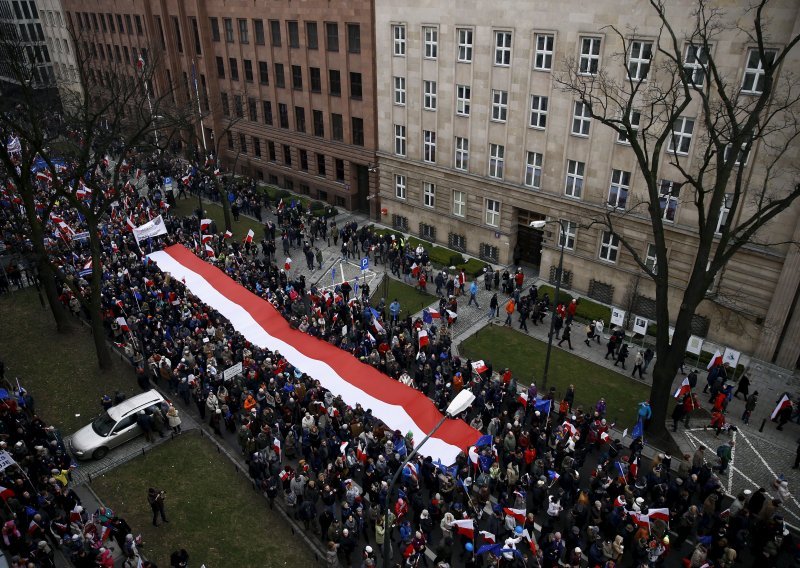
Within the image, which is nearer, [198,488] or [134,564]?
[134,564]

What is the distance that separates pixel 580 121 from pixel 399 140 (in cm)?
1431

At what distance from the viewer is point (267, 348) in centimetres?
2609

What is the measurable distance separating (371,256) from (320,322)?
12.0 metres

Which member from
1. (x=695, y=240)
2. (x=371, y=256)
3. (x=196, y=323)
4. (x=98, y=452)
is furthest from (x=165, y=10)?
(x=695, y=240)

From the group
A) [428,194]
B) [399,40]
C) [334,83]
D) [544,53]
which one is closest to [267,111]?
[334,83]

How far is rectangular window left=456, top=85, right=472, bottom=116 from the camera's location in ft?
115

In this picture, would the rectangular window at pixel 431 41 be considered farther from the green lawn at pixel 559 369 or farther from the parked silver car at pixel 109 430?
the parked silver car at pixel 109 430

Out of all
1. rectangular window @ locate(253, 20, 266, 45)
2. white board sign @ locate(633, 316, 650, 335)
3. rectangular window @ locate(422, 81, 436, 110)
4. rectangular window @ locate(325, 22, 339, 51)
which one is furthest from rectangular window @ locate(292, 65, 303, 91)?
white board sign @ locate(633, 316, 650, 335)

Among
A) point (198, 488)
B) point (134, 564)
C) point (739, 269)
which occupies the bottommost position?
point (198, 488)

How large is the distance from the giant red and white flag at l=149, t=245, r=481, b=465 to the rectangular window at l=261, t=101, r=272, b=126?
2334cm

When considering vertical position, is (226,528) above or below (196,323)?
below

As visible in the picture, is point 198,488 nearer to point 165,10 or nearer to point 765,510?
point 765,510

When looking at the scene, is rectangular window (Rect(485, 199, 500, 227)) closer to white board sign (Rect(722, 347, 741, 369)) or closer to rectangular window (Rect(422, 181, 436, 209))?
rectangular window (Rect(422, 181, 436, 209))

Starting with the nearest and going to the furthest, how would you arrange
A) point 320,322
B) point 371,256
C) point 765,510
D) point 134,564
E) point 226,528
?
point 134,564
point 765,510
point 226,528
point 320,322
point 371,256
